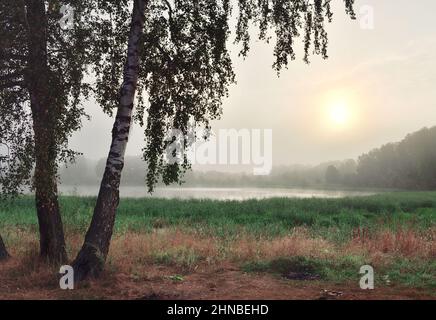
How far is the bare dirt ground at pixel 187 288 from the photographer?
1072cm

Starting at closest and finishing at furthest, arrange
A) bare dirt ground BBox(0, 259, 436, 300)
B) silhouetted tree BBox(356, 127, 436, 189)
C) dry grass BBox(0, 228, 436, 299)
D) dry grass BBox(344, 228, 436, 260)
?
bare dirt ground BBox(0, 259, 436, 300) < dry grass BBox(0, 228, 436, 299) < dry grass BBox(344, 228, 436, 260) < silhouetted tree BBox(356, 127, 436, 189)

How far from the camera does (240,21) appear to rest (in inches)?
544

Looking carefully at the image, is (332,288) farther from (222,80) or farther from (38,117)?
(38,117)

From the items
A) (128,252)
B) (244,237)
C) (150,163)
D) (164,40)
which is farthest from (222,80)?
(244,237)

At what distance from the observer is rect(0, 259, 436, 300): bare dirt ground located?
10719 millimetres

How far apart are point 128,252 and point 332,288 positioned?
7.21 m

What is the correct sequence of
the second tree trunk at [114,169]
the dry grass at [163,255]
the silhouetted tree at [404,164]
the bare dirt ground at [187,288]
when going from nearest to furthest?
the bare dirt ground at [187,288]
the dry grass at [163,255]
the second tree trunk at [114,169]
the silhouetted tree at [404,164]

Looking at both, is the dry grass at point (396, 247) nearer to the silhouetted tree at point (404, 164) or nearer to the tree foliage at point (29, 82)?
the tree foliage at point (29, 82)

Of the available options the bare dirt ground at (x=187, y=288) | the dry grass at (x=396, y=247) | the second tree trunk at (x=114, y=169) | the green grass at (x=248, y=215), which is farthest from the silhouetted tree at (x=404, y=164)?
the second tree trunk at (x=114, y=169)

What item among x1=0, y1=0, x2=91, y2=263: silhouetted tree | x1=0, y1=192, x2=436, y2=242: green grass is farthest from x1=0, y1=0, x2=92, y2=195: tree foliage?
x1=0, y1=192, x2=436, y2=242: green grass

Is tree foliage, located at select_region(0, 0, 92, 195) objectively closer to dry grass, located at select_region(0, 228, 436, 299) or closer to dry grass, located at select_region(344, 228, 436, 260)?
dry grass, located at select_region(0, 228, 436, 299)

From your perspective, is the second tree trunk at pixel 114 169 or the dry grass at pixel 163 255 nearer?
the dry grass at pixel 163 255

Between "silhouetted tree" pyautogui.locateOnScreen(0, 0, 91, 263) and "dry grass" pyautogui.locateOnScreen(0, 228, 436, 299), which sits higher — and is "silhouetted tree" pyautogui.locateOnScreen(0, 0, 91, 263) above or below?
above

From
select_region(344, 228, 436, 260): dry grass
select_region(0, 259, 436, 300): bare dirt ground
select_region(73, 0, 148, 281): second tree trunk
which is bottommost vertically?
select_region(0, 259, 436, 300): bare dirt ground
